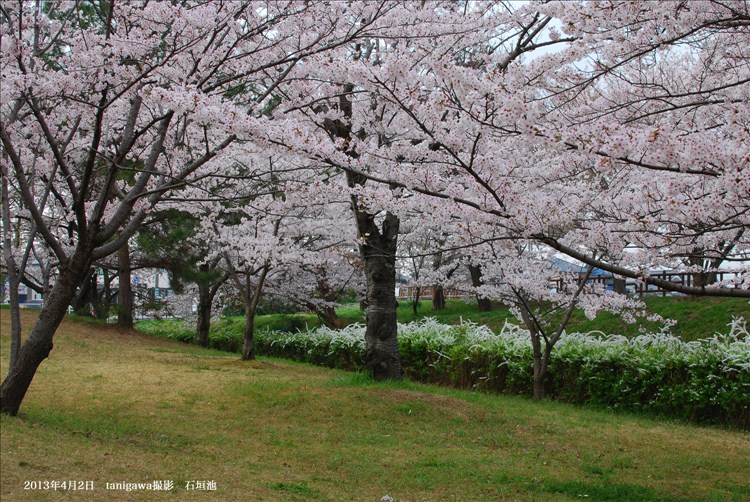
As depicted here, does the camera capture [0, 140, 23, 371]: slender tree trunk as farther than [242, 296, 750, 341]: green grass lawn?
No

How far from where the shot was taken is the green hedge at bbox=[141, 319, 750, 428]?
7873mm

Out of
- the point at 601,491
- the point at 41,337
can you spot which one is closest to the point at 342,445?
the point at 601,491

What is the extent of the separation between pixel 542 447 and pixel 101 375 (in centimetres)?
685

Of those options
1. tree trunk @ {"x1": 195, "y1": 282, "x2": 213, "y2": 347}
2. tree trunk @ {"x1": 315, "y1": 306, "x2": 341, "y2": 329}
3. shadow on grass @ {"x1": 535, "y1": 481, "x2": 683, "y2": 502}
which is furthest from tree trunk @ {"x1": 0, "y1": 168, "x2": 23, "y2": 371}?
tree trunk @ {"x1": 315, "y1": 306, "x2": 341, "y2": 329}

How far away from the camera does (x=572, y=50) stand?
4227mm

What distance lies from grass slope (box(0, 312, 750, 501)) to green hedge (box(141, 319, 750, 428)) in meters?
0.46

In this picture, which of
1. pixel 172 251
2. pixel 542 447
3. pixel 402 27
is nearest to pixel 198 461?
pixel 542 447

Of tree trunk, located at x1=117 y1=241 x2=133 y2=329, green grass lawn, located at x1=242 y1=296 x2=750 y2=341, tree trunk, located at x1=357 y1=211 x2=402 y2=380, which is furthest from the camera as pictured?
tree trunk, located at x1=117 y1=241 x2=133 y2=329

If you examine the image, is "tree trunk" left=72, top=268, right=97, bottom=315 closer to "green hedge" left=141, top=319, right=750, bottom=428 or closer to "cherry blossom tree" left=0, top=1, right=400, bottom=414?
"green hedge" left=141, top=319, right=750, bottom=428

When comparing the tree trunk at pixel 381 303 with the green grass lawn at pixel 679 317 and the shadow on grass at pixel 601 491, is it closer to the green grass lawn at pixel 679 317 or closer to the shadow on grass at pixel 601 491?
the green grass lawn at pixel 679 317

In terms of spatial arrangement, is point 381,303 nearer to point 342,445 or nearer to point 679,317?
point 342,445

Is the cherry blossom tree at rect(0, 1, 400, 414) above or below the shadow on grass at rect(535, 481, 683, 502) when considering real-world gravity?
above

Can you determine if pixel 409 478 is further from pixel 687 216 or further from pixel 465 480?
pixel 687 216

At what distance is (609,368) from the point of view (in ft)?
29.6
